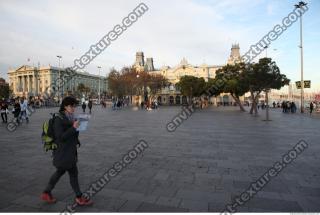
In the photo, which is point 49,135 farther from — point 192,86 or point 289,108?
point 192,86

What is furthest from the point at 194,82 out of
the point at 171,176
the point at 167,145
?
the point at 171,176

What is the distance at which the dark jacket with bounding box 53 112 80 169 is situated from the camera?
446 centimetres

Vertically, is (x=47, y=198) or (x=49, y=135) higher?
(x=49, y=135)

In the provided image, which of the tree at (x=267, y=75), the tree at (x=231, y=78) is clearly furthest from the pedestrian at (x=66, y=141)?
the tree at (x=231, y=78)

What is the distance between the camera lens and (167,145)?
34.9 feet

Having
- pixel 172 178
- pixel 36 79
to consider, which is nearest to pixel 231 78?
pixel 172 178

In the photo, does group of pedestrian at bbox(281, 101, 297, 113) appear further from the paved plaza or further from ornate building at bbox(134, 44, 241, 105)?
ornate building at bbox(134, 44, 241, 105)

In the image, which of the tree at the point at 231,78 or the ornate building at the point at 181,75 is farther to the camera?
the ornate building at the point at 181,75

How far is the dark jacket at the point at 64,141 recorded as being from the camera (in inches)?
176

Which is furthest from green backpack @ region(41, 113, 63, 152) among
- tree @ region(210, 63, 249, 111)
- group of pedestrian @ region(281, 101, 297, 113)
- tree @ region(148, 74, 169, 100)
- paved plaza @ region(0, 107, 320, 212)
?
tree @ region(148, 74, 169, 100)

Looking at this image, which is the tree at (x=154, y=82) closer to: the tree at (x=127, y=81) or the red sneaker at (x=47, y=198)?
the tree at (x=127, y=81)

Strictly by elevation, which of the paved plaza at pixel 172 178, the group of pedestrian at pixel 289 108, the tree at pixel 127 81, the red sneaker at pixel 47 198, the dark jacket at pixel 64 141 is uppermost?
the tree at pixel 127 81

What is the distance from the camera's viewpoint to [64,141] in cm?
456

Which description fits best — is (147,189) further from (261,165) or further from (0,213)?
(261,165)
